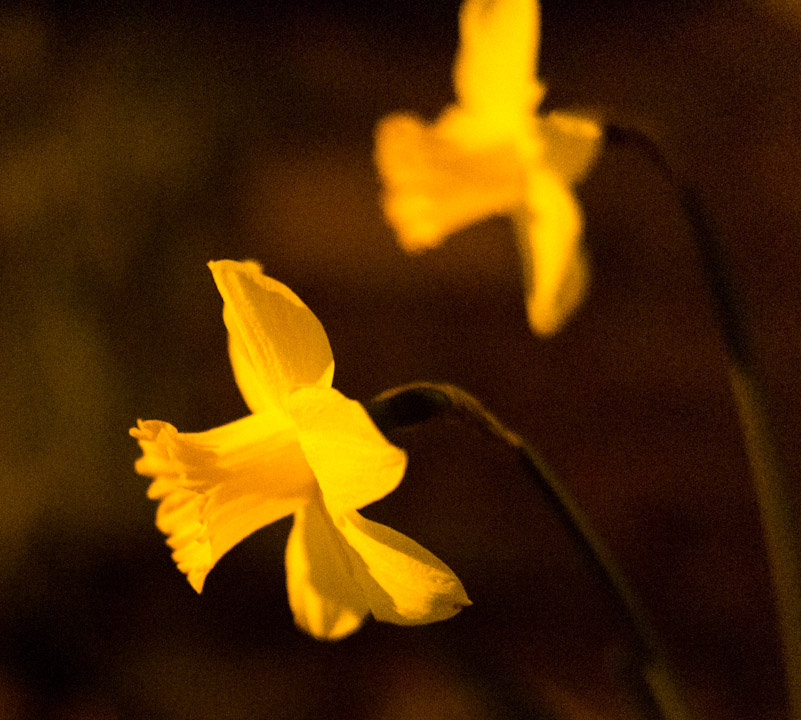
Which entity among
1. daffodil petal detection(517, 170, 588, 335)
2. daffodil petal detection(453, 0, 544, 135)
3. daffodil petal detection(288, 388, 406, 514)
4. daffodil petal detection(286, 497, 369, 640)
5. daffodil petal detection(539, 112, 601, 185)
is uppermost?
daffodil petal detection(453, 0, 544, 135)

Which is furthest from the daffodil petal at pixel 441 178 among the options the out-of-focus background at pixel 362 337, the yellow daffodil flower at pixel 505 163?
the out-of-focus background at pixel 362 337

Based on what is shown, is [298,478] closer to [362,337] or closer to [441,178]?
[441,178]

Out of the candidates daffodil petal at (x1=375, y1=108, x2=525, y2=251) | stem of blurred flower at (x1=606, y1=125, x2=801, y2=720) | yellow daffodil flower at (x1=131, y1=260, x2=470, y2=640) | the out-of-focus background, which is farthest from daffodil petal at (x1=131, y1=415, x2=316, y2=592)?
the out-of-focus background

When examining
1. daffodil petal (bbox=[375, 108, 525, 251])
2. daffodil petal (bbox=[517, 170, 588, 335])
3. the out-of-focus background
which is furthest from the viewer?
the out-of-focus background

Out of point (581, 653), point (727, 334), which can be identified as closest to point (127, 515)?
point (581, 653)

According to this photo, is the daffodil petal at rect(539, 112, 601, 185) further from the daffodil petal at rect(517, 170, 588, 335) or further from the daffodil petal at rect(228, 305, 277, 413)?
the daffodil petal at rect(228, 305, 277, 413)

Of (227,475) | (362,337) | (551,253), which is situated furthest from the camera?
(362,337)

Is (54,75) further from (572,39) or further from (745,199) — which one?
(745,199)

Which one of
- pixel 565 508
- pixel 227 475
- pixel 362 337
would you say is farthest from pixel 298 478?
pixel 362 337
